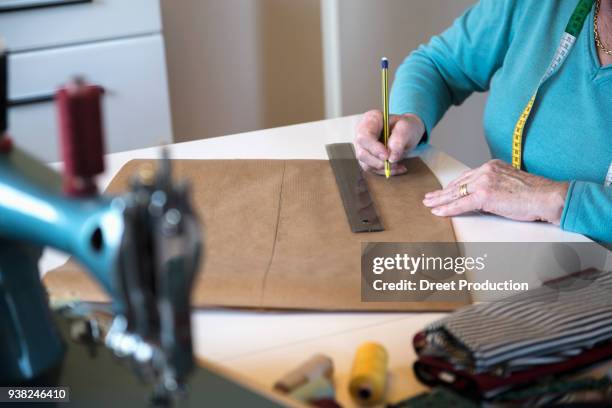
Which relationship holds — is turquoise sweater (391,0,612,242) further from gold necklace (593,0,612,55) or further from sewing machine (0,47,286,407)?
sewing machine (0,47,286,407)

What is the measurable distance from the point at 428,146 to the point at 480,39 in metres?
0.27

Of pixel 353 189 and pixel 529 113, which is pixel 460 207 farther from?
pixel 529 113

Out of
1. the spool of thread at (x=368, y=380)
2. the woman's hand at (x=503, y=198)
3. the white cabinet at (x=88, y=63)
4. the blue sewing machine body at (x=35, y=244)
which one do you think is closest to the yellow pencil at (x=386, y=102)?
the woman's hand at (x=503, y=198)

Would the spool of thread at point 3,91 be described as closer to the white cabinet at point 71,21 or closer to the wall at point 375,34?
the white cabinet at point 71,21

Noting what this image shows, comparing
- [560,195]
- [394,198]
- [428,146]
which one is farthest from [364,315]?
[428,146]

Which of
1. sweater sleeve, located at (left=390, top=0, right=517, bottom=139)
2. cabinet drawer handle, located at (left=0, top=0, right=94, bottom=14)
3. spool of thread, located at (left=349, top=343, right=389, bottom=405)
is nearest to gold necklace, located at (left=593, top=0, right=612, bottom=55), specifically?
sweater sleeve, located at (left=390, top=0, right=517, bottom=139)

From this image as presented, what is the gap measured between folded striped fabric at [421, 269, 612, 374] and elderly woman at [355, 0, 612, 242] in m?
0.26

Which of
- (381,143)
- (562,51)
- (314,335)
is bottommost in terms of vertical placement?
(314,335)

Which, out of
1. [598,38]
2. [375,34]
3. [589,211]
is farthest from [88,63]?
[589,211]

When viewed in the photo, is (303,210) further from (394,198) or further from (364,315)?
(364,315)

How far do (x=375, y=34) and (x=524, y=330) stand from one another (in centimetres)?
178

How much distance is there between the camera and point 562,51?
4.79 ft

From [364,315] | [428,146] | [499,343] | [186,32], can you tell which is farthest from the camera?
[186,32]

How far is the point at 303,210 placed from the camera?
1.21 metres
